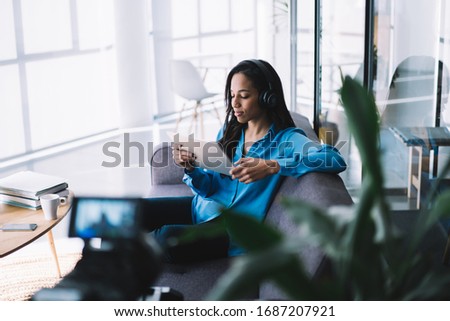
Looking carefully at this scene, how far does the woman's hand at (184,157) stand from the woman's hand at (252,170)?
0.72 feet

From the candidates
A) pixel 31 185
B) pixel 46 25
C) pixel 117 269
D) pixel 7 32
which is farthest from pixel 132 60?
pixel 117 269

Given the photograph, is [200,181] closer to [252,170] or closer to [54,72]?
[252,170]

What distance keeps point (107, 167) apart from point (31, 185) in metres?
1.98

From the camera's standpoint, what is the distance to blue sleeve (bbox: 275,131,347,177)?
206 centimetres

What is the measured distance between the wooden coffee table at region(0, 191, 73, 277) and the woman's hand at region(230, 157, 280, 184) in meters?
0.71

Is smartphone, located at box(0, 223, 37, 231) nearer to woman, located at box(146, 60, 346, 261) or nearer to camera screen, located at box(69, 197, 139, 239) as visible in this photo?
camera screen, located at box(69, 197, 139, 239)

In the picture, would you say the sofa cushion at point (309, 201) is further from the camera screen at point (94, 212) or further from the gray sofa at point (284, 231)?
the camera screen at point (94, 212)

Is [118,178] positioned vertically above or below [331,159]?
below

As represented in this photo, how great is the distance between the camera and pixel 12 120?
201 inches

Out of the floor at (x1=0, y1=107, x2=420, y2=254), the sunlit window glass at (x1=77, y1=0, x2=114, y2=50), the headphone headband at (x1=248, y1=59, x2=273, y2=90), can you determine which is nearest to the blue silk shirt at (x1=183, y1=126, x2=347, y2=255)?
the headphone headband at (x1=248, y1=59, x2=273, y2=90)
